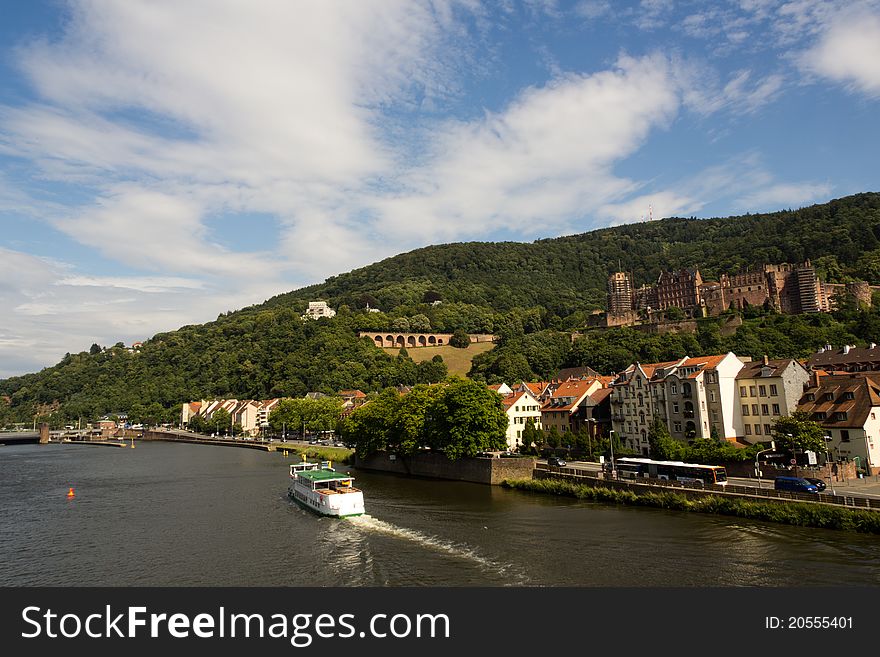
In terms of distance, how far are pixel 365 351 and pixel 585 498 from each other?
149840 millimetres

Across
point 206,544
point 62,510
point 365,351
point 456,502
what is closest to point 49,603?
point 206,544

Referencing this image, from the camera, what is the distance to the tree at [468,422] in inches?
2704

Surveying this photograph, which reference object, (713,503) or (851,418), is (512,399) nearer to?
(851,418)

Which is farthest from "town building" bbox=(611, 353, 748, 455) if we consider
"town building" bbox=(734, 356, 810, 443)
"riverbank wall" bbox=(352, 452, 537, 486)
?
"riverbank wall" bbox=(352, 452, 537, 486)

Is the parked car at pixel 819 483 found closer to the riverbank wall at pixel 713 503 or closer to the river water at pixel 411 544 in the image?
the riverbank wall at pixel 713 503

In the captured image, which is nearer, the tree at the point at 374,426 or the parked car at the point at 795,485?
the parked car at the point at 795,485

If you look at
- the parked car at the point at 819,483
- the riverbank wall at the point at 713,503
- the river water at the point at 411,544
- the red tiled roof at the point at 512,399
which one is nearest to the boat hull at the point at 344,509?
the river water at the point at 411,544

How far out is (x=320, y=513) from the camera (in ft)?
169

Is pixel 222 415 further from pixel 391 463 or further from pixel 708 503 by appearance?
pixel 708 503

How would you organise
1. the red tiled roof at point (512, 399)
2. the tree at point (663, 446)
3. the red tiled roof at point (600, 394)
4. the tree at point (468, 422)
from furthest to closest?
the red tiled roof at point (512, 399) < the red tiled roof at point (600, 394) < the tree at point (468, 422) < the tree at point (663, 446)

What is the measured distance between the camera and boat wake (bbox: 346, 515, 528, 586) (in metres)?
32.7

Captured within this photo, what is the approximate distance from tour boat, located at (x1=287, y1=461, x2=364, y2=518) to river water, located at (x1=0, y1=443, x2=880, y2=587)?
1202 mm

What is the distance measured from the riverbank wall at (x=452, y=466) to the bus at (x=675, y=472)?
36.2 feet

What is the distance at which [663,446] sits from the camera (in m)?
61.2
